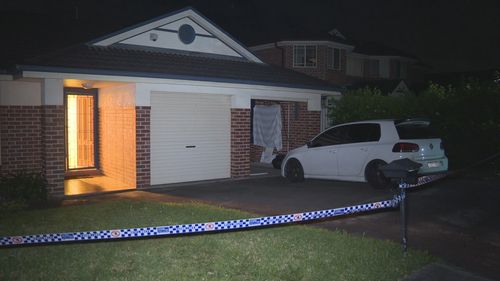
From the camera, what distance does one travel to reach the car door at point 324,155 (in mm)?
11234

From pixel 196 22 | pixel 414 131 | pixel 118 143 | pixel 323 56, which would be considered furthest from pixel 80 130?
pixel 323 56

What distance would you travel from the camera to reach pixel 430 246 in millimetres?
6266

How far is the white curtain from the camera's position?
52.2 ft

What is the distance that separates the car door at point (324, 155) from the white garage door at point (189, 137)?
7.65ft

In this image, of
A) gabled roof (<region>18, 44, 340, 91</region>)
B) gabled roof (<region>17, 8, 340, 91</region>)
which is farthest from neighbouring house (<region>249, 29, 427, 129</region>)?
gabled roof (<region>18, 44, 340, 91</region>)

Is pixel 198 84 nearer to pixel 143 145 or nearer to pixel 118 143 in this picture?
pixel 143 145

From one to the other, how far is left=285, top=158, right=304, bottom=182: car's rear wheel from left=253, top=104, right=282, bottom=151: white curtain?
3.56 meters

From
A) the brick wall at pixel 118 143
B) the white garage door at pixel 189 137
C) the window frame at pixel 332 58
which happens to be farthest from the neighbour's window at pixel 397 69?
the brick wall at pixel 118 143

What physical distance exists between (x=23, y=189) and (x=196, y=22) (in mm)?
6517

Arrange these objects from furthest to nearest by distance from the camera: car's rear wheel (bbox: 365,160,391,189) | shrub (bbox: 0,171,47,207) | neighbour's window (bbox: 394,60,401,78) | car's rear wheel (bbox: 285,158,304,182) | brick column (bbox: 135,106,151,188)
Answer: neighbour's window (bbox: 394,60,401,78)
car's rear wheel (bbox: 285,158,304,182)
brick column (bbox: 135,106,151,188)
car's rear wheel (bbox: 365,160,391,189)
shrub (bbox: 0,171,47,207)

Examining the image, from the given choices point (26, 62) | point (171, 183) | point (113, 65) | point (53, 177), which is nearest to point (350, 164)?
point (171, 183)

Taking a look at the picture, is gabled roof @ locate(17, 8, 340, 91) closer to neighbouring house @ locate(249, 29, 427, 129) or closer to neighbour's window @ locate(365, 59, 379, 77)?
neighbouring house @ locate(249, 29, 427, 129)

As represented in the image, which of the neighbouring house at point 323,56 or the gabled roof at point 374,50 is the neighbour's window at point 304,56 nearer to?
the neighbouring house at point 323,56

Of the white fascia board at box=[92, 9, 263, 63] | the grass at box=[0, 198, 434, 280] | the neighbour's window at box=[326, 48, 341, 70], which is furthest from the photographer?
the neighbour's window at box=[326, 48, 341, 70]
